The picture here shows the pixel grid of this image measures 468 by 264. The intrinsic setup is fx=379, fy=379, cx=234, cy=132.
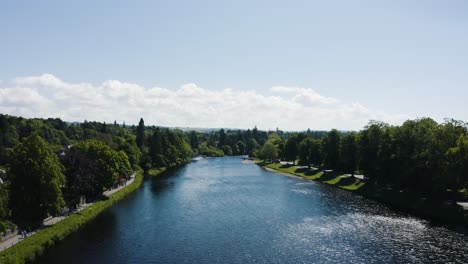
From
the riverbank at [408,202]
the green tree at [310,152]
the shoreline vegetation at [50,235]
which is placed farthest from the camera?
the green tree at [310,152]

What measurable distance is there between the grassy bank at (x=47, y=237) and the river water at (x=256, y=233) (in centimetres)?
145

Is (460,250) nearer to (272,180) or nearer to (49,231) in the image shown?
(49,231)

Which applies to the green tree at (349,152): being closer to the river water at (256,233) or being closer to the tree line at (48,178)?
the river water at (256,233)

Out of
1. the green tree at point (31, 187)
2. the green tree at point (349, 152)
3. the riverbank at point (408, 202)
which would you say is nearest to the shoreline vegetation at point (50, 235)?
the green tree at point (31, 187)

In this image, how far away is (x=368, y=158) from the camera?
110375 mm

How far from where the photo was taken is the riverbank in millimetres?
71875

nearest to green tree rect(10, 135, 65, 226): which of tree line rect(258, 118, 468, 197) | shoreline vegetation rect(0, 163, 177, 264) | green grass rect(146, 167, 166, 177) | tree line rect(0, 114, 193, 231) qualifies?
tree line rect(0, 114, 193, 231)

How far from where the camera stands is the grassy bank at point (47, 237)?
49.0 m

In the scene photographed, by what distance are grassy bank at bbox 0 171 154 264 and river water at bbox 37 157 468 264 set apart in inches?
57.3

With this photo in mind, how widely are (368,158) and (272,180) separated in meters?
35.1

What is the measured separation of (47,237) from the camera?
57.4 metres

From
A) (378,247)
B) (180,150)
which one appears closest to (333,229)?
(378,247)

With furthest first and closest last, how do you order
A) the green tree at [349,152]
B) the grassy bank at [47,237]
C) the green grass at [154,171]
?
the green grass at [154,171], the green tree at [349,152], the grassy bank at [47,237]

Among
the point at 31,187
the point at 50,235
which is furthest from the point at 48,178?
the point at 50,235
